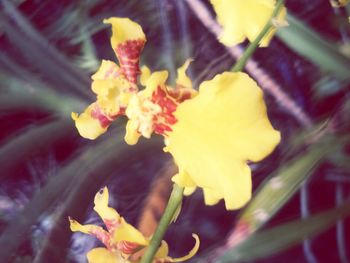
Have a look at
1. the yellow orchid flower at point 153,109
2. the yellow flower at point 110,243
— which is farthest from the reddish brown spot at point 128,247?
the yellow orchid flower at point 153,109

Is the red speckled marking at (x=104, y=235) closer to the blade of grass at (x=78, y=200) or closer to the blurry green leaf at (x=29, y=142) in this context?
the blade of grass at (x=78, y=200)

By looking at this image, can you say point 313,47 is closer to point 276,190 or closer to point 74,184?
point 276,190

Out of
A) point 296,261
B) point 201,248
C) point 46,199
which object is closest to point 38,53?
point 46,199

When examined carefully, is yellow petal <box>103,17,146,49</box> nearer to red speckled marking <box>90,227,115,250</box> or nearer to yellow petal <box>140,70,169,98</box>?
yellow petal <box>140,70,169,98</box>

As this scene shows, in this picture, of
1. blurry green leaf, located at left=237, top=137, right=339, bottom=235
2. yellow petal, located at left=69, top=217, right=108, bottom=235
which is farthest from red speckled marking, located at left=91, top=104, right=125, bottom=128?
blurry green leaf, located at left=237, top=137, right=339, bottom=235

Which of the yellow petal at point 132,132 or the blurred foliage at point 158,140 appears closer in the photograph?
the yellow petal at point 132,132

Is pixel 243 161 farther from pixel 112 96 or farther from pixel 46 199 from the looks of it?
pixel 46 199

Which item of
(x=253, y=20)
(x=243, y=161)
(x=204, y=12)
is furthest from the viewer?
(x=204, y=12)
